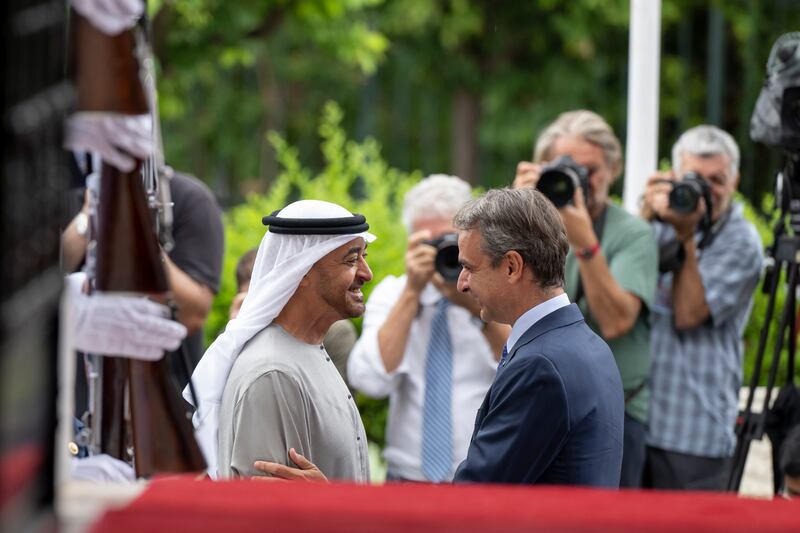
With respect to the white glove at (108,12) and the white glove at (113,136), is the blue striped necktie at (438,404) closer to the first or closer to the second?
the white glove at (113,136)

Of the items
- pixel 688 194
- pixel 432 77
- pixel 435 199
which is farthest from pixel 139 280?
pixel 432 77

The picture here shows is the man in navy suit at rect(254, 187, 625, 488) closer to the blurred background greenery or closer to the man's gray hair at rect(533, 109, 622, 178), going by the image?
the man's gray hair at rect(533, 109, 622, 178)

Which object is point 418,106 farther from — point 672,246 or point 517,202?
point 517,202

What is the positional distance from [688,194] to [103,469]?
279 cm

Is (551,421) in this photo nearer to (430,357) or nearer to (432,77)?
(430,357)

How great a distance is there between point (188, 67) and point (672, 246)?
21.5 ft

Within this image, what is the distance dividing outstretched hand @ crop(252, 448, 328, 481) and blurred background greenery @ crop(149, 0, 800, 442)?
6.62 meters

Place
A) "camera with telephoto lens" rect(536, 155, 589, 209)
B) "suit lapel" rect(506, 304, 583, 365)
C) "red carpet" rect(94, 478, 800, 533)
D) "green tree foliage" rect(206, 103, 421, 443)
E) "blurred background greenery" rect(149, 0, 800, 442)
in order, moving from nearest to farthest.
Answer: "red carpet" rect(94, 478, 800, 533)
"suit lapel" rect(506, 304, 583, 365)
"camera with telephoto lens" rect(536, 155, 589, 209)
"green tree foliage" rect(206, 103, 421, 443)
"blurred background greenery" rect(149, 0, 800, 442)

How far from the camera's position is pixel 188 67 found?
33.4 ft

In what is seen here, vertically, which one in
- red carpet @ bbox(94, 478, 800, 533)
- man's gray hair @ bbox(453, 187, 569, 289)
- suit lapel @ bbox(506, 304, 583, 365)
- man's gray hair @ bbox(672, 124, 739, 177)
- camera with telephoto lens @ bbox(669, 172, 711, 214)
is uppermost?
man's gray hair @ bbox(672, 124, 739, 177)

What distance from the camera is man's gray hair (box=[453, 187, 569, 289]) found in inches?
114

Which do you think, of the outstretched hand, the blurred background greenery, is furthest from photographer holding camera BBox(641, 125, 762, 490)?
the blurred background greenery

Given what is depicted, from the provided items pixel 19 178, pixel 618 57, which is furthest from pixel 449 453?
pixel 618 57

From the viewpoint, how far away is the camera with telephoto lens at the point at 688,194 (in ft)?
14.1
